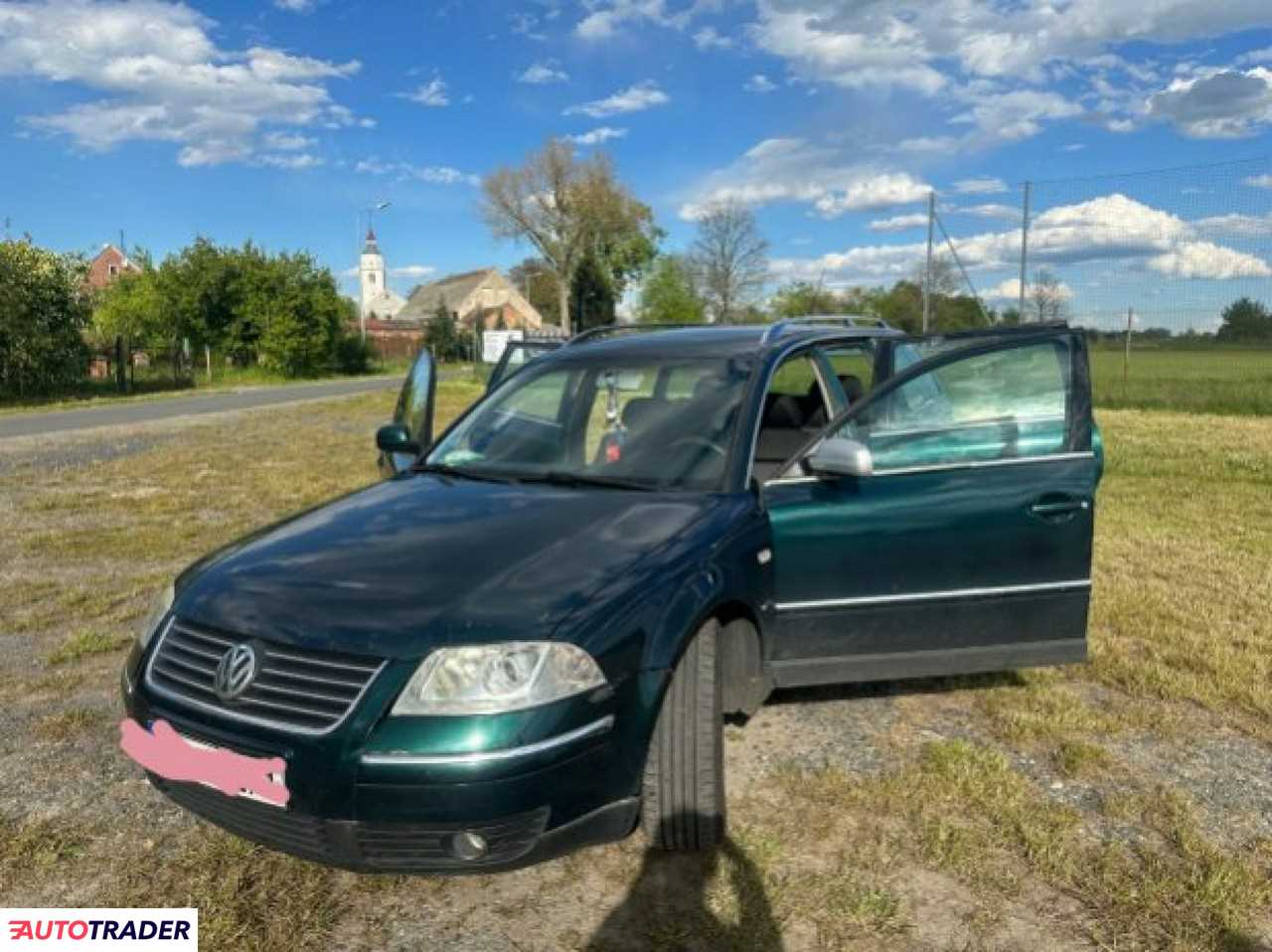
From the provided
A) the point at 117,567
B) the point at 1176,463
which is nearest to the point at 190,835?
the point at 117,567

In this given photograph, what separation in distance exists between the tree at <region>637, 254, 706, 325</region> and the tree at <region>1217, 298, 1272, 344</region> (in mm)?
32915

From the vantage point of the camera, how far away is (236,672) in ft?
7.93

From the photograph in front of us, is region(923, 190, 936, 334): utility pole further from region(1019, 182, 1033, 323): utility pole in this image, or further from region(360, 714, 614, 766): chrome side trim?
region(360, 714, 614, 766): chrome side trim

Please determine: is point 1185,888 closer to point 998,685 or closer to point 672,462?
point 998,685

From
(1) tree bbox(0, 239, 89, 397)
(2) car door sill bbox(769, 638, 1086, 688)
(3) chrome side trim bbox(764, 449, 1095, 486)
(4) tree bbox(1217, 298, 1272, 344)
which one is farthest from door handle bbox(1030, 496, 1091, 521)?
(1) tree bbox(0, 239, 89, 397)

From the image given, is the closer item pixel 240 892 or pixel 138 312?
pixel 240 892

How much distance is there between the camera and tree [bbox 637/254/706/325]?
46.6 m

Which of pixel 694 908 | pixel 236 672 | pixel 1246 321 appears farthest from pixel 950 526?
pixel 1246 321

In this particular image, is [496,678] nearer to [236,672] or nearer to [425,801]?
[425,801]

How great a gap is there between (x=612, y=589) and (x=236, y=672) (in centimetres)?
101

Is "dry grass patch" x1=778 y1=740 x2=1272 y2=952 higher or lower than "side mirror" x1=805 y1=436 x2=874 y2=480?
lower

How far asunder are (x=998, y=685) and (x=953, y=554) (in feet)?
3.93

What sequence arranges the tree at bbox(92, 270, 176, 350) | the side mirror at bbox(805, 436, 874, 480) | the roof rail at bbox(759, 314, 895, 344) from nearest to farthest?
the side mirror at bbox(805, 436, 874, 480), the roof rail at bbox(759, 314, 895, 344), the tree at bbox(92, 270, 176, 350)

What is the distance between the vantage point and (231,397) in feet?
91.4
